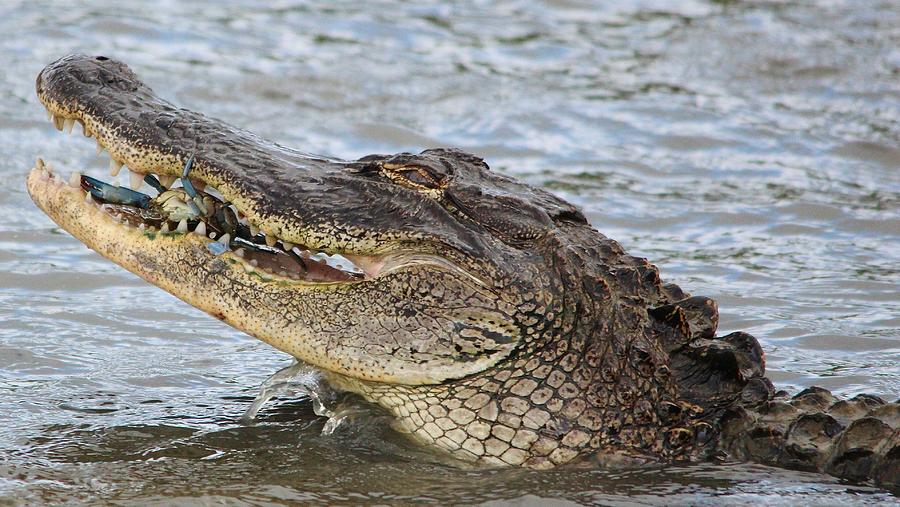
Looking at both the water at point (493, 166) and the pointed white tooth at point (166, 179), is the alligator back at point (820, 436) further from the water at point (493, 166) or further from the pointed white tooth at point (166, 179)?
the pointed white tooth at point (166, 179)

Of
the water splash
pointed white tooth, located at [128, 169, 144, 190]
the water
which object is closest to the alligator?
pointed white tooth, located at [128, 169, 144, 190]

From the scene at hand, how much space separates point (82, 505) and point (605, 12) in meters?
11.0

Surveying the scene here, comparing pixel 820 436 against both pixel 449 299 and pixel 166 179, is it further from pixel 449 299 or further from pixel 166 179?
pixel 166 179

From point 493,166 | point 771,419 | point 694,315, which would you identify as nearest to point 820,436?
point 771,419

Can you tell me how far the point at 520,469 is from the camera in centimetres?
425

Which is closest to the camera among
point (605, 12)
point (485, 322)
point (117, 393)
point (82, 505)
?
point (82, 505)

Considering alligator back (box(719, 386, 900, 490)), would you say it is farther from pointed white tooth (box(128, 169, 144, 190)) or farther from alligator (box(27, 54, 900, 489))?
pointed white tooth (box(128, 169, 144, 190))

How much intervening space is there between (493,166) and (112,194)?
4634 millimetres

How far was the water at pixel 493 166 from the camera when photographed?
14.1ft

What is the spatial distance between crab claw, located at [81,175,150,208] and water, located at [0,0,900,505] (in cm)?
86

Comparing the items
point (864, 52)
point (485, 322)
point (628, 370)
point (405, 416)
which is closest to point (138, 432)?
point (405, 416)

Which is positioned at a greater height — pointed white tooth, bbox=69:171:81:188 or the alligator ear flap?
pointed white tooth, bbox=69:171:81:188

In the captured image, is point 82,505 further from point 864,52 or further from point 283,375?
point 864,52

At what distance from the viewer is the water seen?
4.30 m
